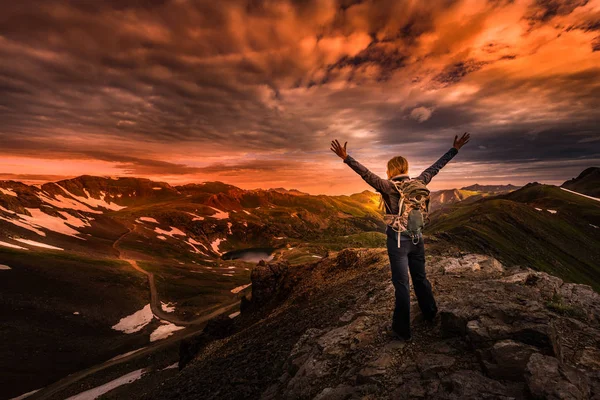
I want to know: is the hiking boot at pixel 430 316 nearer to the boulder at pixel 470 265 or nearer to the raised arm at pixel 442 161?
the raised arm at pixel 442 161

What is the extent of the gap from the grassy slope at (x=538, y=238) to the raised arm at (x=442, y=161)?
12122 centimetres

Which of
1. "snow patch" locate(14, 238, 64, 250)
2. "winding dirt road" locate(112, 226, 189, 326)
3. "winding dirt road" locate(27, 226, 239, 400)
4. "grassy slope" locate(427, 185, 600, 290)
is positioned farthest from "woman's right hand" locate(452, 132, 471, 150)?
"snow patch" locate(14, 238, 64, 250)

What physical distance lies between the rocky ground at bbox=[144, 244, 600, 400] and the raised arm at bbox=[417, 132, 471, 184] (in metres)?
4.60

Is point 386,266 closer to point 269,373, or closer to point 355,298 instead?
point 355,298

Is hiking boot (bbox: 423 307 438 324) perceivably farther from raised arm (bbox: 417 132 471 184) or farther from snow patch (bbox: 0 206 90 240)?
snow patch (bbox: 0 206 90 240)

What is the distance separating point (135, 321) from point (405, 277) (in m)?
91.7

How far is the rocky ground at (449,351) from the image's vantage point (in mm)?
6562

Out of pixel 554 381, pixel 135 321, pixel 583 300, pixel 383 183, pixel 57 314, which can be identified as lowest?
pixel 135 321

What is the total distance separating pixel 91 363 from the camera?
183 feet

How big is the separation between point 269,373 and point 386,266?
13.8 m

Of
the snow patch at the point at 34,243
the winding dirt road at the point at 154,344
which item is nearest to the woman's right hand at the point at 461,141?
the winding dirt road at the point at 154,344

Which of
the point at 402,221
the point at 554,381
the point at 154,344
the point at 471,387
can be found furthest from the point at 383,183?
the point at 154,344

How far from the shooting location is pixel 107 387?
4309 centimetres

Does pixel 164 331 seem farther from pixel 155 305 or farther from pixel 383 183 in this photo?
pixel 383 183
